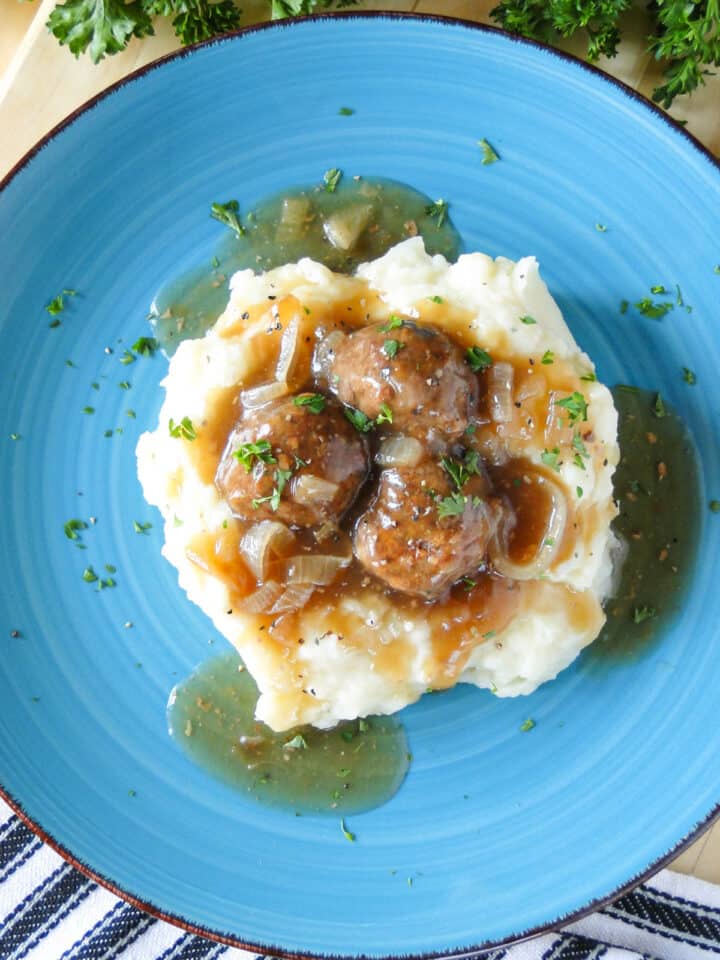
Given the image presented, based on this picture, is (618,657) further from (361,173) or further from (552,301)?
(361,173)

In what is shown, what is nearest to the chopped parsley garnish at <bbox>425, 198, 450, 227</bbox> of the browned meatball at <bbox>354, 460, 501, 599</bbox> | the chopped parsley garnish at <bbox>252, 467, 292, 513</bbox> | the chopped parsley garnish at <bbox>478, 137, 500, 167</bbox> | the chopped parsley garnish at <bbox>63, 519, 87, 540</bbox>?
the chopped parsley garnish at <bbox>478, 137, 500, 167</bbox>

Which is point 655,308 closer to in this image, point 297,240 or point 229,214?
point 297,240

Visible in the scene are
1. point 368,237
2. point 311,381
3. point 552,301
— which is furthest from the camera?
point 368,237

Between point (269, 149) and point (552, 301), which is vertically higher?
point (269, 149)

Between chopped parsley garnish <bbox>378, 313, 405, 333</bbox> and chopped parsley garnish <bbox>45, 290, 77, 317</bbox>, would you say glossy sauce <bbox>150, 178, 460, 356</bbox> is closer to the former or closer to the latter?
chopped parsley garnish <bbox>45, 290, 77, 317</bbox>

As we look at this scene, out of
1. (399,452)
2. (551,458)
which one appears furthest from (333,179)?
(551,458)

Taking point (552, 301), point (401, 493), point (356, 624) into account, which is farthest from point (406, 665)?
point (552, 301)

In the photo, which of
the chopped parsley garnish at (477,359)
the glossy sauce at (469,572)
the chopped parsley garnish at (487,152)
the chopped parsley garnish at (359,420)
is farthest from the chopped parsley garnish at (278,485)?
the chopped parsley garnish at (487,152)
